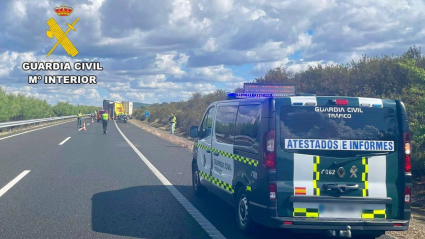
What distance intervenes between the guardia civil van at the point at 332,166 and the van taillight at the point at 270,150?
0.04 feet

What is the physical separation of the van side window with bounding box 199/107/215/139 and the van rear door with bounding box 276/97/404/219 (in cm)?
289

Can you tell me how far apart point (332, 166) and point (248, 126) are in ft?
4.31

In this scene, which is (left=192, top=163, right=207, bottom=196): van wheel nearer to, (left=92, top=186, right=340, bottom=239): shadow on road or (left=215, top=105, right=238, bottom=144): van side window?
(left=92, top=186, right=340, bottom=239): shadow on road

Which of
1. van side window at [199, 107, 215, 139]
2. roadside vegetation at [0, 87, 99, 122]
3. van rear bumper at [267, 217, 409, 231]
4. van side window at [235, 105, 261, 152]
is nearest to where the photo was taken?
van rear bumper at [267, 217, 409, 231]

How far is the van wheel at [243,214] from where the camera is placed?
655 cm

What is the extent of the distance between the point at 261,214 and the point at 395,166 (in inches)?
71.7

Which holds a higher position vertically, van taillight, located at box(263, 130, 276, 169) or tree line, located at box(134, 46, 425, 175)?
tree line, located at box(134, 46, 425, 175)

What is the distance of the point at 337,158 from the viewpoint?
6004 mm

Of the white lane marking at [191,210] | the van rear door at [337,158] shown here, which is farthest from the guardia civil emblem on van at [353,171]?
the white lane marking at [191,210]

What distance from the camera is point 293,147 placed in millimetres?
5988

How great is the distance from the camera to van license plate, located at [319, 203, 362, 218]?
596cm

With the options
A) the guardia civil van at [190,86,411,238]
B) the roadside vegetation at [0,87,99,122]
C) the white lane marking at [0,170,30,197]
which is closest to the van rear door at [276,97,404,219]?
the guardia civil van at [190,86,411,238]

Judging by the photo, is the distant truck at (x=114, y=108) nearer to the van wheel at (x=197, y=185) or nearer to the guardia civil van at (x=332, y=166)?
the van wheel at (x=197, y=185)

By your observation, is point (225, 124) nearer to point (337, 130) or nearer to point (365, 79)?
point (337, 130)
